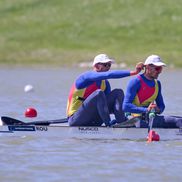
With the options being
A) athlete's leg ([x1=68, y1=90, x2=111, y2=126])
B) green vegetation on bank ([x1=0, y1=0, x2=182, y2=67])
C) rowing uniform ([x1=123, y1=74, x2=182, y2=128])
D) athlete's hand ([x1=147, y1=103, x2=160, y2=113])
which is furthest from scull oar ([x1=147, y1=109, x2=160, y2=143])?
green vegetation on bank ([x1=0, y1=0, x2=182, y2=67])

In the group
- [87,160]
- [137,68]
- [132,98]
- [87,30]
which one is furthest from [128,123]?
[87,30]

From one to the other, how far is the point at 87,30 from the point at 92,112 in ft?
182

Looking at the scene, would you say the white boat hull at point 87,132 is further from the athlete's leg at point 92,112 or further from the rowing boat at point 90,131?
the athlete's leg at point 92,112

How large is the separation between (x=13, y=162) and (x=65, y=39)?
55.9 meters

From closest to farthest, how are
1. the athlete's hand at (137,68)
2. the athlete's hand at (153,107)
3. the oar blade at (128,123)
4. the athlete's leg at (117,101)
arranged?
the athlete's hand at (137,68), the athlete's hand at (153,107), the oar blade at (128,123), the athlete's leg at (117,101)

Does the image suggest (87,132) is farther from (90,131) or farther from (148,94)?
(148,94)

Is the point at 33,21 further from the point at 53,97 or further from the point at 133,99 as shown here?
the point at 133,99

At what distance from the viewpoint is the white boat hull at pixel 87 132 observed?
66.5 ft

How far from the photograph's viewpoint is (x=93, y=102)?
67.1 feet

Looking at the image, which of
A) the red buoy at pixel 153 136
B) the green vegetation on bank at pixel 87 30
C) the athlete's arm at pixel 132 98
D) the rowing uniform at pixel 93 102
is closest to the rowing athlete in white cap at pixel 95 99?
the rowing uniform at pixel 93 102

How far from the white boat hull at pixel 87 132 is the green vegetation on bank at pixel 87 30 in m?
42.8

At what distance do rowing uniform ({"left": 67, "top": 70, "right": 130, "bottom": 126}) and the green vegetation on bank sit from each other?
4244 cm

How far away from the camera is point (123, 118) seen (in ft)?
68.1

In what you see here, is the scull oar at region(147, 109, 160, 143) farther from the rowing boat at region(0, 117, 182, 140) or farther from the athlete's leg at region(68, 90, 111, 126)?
the athlete's leg at region(68, 90, 111, 126)
